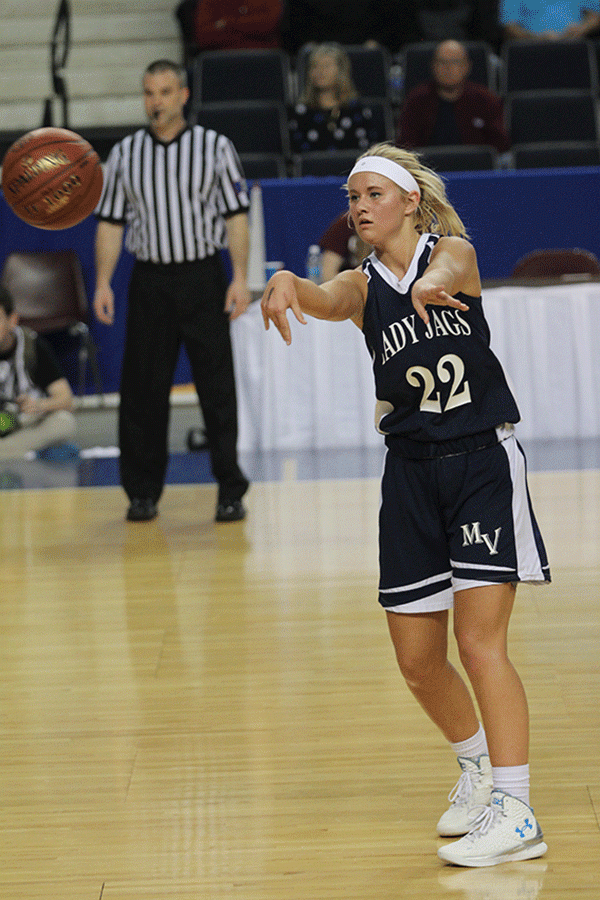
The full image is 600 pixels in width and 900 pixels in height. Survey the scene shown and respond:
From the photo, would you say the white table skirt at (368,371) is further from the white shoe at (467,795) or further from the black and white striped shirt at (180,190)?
the white shoe at (467,795)

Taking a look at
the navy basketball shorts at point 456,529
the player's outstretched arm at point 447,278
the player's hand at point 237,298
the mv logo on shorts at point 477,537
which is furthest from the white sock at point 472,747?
the player's hand at point 237,298

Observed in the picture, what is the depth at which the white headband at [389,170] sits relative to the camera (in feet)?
7.20

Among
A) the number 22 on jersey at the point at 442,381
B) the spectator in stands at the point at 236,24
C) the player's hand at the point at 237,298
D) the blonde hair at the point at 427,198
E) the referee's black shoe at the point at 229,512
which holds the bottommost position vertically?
the referee's black shoe at the point at 229,512

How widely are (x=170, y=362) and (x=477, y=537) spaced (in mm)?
3119

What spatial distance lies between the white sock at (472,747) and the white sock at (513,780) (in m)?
0.15

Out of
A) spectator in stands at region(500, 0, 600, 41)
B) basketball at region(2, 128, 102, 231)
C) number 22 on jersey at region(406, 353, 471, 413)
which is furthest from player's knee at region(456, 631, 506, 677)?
spectator in stands at region(500, 0, 600, 41)

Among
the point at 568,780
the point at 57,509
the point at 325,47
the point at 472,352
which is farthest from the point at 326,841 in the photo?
the point at 325,47

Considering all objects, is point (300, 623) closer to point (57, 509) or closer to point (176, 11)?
point (57, 509)

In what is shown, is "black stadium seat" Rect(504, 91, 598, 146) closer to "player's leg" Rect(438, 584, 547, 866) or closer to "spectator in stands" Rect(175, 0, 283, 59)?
"spectator in stands" Rect(175, 0, 283, 59)

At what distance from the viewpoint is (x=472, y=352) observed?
2164 millimetres

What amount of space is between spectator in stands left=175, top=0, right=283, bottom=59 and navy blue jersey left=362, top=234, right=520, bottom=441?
767 centimetres

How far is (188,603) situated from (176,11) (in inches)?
281

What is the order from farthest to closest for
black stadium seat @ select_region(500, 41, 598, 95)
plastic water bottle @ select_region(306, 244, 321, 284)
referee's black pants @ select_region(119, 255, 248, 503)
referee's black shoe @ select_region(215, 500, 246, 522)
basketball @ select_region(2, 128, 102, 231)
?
black stadium seat @ select_region(500, 41, 598, 95) < plastic water bottle @ select_region(306, 244, 321, 284) < referee's black shoe @ select_region(215, 500, 246, 522) < referee's black pants @ select_region(119, 255, 248, 503) < basketball @ select_region(2, 128, 102, 231)

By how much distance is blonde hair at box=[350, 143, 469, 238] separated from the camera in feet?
7.41
